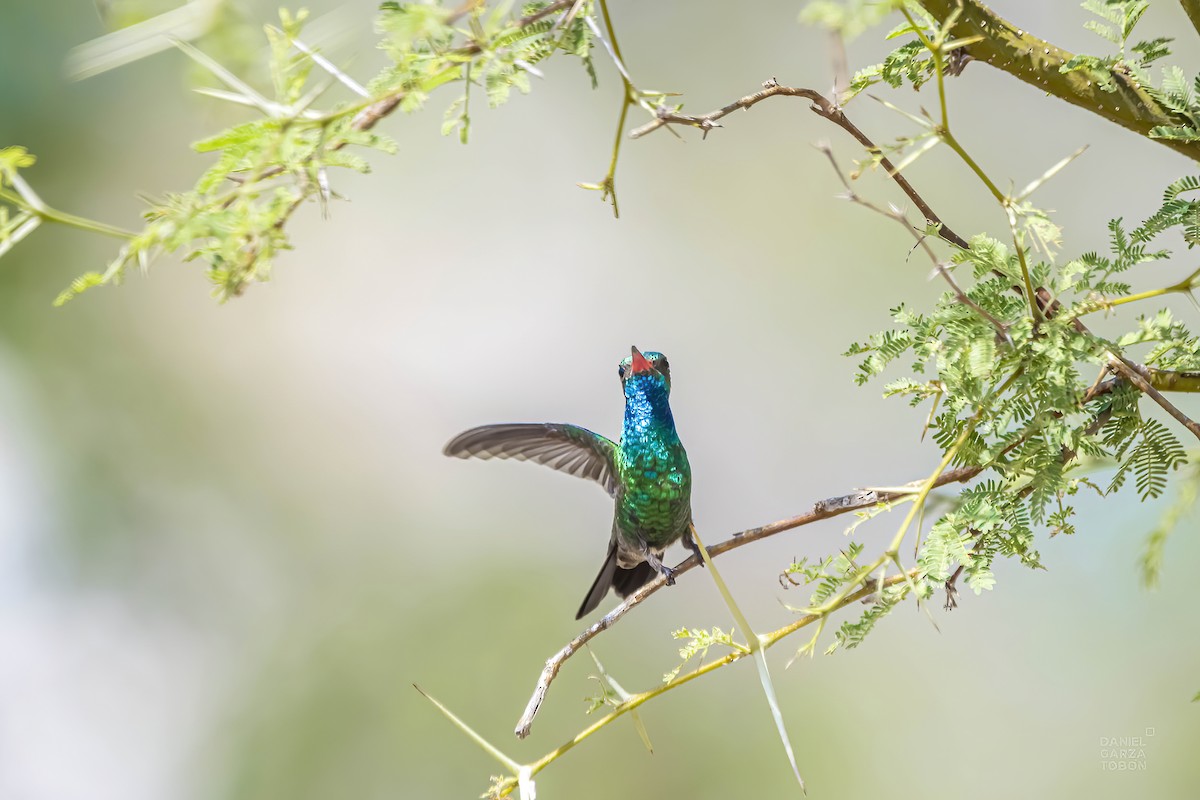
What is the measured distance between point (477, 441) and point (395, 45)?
1.56 meters

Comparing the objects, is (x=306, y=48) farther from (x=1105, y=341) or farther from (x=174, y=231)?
(x=1105, y=341)

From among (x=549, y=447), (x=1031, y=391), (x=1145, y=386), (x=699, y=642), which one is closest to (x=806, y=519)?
(x=699, y=642)

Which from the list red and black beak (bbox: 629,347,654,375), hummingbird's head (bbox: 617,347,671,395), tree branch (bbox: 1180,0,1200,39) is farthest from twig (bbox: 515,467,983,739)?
hummingbird's head (bbox: 617,347,671,395)

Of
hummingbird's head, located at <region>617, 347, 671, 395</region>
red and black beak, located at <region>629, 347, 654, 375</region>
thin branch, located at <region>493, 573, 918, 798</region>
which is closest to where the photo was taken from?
thin branch, located at <region>493, 573, 918, 798</region>

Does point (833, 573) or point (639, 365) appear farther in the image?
point (639, 365)

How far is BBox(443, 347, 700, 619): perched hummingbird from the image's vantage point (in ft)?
8.05

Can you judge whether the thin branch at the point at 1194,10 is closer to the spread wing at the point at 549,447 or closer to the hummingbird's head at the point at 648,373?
the hummingbird's head at the point at 648,373

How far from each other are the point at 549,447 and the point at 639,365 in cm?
45

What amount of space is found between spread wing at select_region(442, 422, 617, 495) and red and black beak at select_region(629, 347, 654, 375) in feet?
0.89

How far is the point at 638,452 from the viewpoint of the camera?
8.23ft

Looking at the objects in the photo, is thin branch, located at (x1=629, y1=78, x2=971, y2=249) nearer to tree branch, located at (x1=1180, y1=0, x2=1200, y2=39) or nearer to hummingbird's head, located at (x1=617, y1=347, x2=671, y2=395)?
tree branch, located at (x1=1180, y1=0, x2=1200, y2=39)

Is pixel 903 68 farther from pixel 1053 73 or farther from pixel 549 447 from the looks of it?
pixel 549 447

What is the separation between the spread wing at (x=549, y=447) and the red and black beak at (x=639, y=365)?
0.89 ft

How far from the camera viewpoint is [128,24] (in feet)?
3.20
